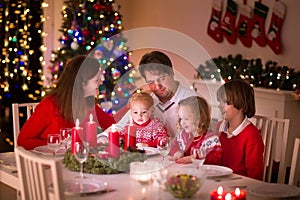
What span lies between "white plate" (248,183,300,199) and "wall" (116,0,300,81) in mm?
3068

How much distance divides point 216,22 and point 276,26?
2.74ft

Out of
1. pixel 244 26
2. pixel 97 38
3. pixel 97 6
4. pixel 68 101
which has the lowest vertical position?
pixel 68 101

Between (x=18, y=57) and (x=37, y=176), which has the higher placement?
(x=18, y=57)

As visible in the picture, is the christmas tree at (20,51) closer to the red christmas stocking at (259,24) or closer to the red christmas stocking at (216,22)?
the red christmas stocking at (216,22)

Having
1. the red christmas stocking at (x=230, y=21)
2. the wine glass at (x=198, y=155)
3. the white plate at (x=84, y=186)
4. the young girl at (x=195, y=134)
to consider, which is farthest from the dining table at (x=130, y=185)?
the red christmas stocking at (x=230, y=21)

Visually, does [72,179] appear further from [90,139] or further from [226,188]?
[226,188]

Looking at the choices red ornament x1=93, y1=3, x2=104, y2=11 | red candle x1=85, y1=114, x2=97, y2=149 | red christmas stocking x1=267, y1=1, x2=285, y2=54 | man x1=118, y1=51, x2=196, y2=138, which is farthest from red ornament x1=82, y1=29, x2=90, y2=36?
red candle x1=85, y1=114, x2=97, y2=149

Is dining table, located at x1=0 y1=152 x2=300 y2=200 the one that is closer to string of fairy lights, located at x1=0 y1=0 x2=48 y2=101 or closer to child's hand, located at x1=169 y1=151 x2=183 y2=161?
child's hand, located at x1=169 y1=151 x2=183 y2=161

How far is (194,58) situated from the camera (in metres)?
6.60

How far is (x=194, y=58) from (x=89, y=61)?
3.14 meters

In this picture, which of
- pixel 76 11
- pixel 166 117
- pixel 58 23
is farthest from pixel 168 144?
pixel 58 23

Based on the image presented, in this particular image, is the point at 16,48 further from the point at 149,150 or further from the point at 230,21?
the point at 149,150

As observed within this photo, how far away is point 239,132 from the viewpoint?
321 centimetres

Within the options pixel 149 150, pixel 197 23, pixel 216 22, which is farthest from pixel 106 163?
pixel 197 23
